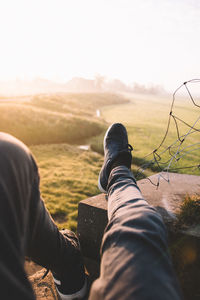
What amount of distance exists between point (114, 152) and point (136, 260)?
154 cm

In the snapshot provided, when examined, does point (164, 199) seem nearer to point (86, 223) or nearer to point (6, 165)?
point (86, 223)

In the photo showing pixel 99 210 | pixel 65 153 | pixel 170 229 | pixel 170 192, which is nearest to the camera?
pixel 170 229

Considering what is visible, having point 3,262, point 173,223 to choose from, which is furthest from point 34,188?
point 173,223

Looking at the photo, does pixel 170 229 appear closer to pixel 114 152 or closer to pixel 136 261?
pixel 136 261

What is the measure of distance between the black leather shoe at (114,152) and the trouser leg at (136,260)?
38.4 inches

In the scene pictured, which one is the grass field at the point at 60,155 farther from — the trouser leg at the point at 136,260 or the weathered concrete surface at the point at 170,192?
the trouser leg at the point at 136,260

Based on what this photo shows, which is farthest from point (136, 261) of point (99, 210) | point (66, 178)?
point (66, 178)

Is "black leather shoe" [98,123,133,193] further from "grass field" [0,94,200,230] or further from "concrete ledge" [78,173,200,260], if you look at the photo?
"grass field" [0,94,200,230]

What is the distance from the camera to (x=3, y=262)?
2.08 feet

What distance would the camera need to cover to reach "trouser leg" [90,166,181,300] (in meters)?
0.71

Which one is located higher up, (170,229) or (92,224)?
(170,229)

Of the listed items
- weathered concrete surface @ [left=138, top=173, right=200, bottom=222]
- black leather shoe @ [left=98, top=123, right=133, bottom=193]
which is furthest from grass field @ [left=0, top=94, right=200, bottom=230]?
black leather shoe @ [left=98, top=123, right=133, bottom=193]

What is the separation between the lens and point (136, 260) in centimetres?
79

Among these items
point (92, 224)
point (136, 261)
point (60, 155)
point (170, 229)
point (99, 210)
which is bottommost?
point (60, 155)
